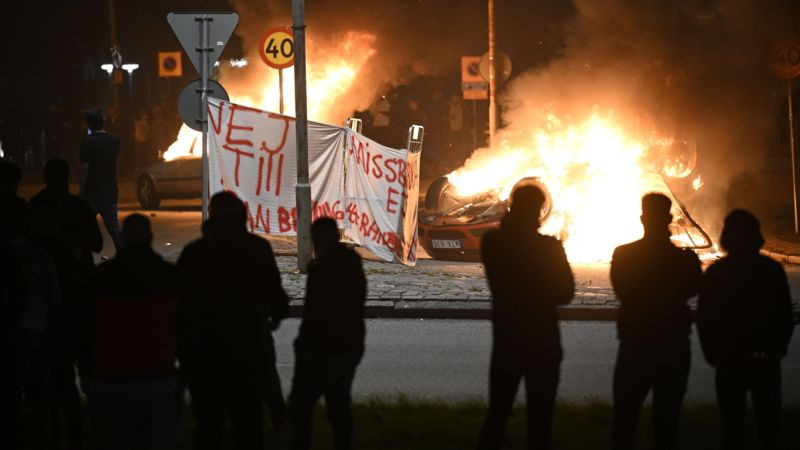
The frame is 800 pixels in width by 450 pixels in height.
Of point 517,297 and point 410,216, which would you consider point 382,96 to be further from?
point 517,297

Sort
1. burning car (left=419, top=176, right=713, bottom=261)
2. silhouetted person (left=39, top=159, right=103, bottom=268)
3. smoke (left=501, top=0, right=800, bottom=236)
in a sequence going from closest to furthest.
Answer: silhouetted person (left=39, top=159, right=103, bottom=268)
burning car (left=419, top=176, right=713, bottom=261)
smoke (left=501, top=0, right=800, bottom=236)

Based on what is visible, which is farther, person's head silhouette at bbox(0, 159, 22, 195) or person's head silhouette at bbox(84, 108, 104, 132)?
person's head silhouette at bbox(84, 108, 104, 132)

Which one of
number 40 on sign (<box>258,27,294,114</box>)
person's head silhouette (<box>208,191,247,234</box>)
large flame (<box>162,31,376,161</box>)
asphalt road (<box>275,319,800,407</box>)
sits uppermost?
large flame (<box>162,31,376,161</box>)

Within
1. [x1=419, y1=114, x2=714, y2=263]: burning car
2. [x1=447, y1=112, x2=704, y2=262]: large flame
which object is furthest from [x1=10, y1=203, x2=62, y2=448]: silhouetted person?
[x1=447, y1=112, x2=704, y2=262]: large flame

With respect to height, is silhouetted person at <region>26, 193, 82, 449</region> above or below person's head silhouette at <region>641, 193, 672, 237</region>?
below

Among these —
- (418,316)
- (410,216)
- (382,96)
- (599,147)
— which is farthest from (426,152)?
(418,316)

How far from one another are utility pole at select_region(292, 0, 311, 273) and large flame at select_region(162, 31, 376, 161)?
14728mm

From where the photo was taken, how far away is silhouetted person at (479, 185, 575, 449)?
19.1 feet

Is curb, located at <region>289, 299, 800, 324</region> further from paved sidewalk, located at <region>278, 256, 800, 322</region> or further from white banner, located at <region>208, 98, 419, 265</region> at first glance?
white banner, located at <region>208, 98, 419, 265</region>

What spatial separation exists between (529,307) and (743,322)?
3.31 feet

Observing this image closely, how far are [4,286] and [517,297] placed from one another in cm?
243

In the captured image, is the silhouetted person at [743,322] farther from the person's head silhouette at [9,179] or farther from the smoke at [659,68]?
the smoke at [659,68]

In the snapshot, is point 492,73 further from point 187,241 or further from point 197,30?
point 197,30

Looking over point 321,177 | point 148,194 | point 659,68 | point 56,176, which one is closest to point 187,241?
point 321,177
